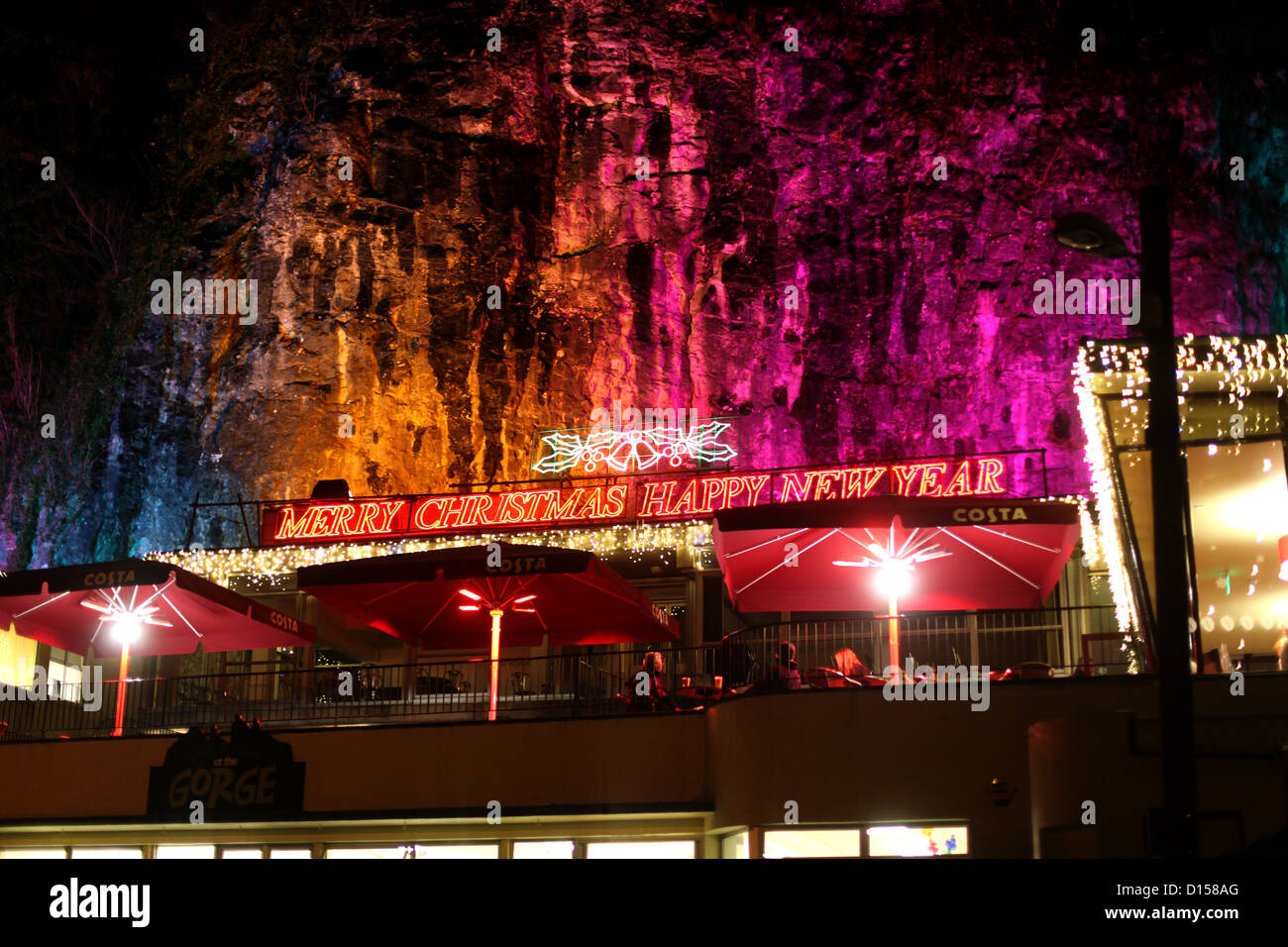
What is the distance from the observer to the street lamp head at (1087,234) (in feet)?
24.7

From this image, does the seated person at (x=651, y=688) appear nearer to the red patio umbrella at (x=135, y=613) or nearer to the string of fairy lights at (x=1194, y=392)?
the red patio umbrella at (x=135, y=613)

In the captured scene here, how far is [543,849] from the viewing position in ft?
53.7

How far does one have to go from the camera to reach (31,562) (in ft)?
111

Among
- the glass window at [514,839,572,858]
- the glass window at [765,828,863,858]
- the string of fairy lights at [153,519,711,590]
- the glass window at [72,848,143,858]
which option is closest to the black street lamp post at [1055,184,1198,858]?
the glass window at [765,828,863,858]

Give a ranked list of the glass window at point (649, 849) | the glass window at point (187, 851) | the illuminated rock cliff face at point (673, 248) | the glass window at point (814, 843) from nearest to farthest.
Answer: the glass window at point (814, 843), the glass window at point (649, 849), the glass window at point (187, 851), the illuminated rock cliff face at point (673, 248)

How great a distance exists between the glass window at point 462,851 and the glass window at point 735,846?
2.88 metres

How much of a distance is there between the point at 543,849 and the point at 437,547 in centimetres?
714

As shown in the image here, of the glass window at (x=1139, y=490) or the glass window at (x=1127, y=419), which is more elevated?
the glass window at (x=1127, y=419)

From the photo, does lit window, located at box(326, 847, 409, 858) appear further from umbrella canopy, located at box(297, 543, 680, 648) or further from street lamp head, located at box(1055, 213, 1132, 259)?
street lamp head, located at box(1055, 213, 1132, 259)

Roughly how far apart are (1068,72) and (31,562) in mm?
27738

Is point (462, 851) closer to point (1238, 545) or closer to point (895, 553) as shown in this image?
point (895, 553)

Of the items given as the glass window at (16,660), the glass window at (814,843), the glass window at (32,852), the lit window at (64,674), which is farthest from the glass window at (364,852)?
the glass window at (16,660)

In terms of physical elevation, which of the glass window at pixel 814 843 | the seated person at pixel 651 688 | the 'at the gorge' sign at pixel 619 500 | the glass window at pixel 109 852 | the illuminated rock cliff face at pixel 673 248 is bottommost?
the glass window at pixel 109 852
